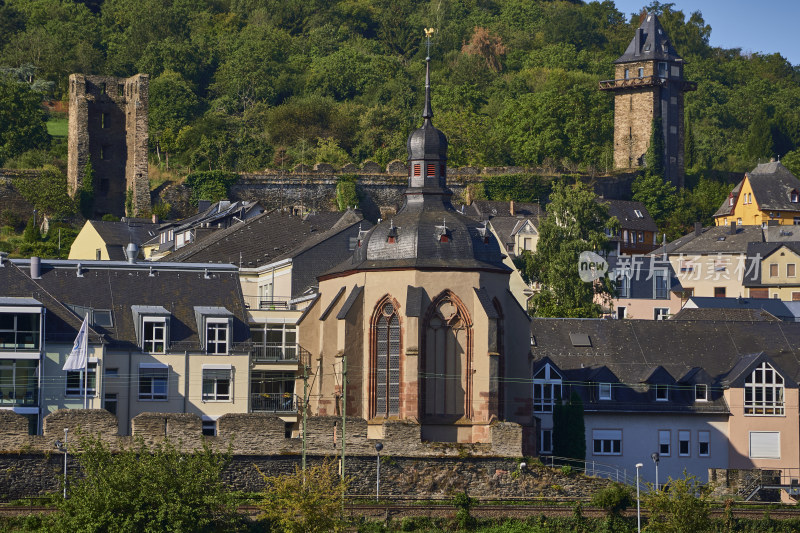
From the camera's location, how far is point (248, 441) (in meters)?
57.2

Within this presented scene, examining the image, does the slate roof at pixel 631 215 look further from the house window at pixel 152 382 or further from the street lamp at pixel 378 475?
the street lamp at pixel 378 475

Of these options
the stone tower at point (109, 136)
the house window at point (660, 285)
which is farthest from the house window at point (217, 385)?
the stone tower at point (109, 136)

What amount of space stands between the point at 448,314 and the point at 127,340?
10654 mm

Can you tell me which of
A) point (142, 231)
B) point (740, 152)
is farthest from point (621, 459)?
point (740, 152)

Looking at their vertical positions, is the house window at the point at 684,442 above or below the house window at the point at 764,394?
below

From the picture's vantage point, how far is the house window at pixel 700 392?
71562 mm

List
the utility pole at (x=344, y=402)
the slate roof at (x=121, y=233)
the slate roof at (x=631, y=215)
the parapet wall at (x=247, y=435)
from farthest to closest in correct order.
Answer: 1. the slate roof at (x=631, y=215)
2. the slate roof at (x=121, y=233)
3. the utility pole at (x=344, y=402)
4. the parapet wall at (x=247, y=435)

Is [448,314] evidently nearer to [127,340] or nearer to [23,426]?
[127,340]

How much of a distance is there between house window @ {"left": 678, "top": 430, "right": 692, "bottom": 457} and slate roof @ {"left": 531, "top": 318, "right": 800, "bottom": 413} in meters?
0.85

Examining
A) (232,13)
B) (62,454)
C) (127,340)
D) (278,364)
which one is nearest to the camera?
(62,454)

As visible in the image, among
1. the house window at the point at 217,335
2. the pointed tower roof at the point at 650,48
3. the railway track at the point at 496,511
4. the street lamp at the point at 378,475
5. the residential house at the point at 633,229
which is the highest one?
the pointed tower roof at the point at 650,48

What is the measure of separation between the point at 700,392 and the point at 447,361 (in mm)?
12407

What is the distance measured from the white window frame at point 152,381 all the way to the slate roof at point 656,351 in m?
14.3

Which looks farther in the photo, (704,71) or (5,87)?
(704,71)
